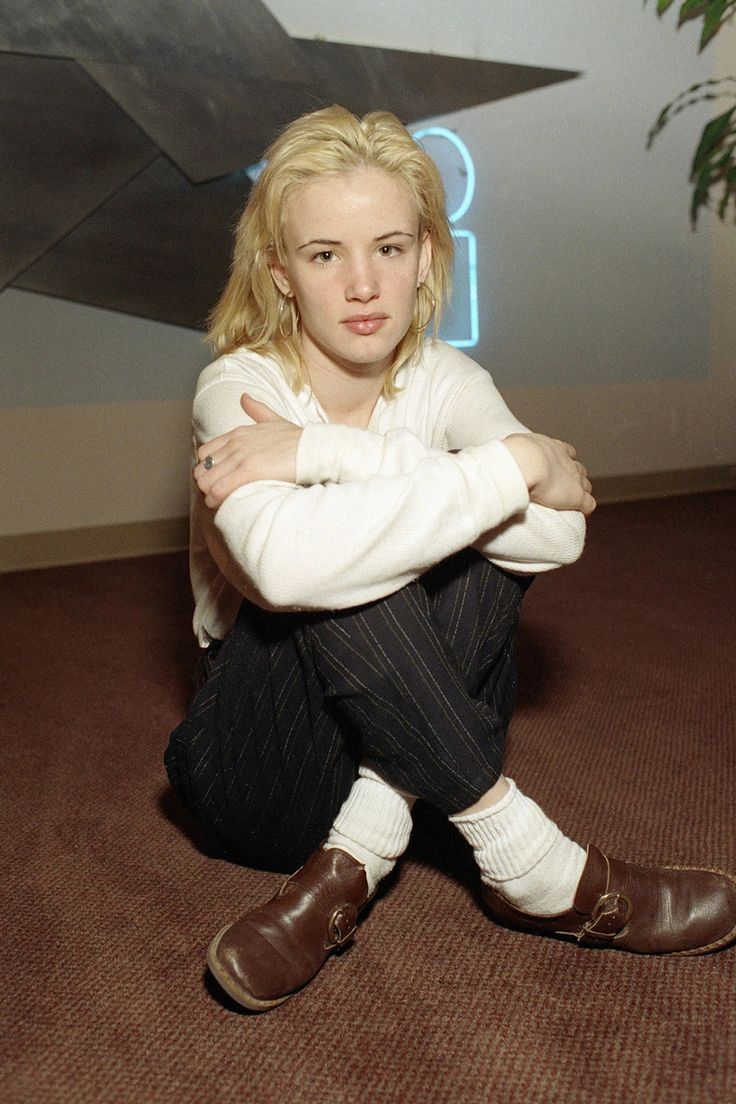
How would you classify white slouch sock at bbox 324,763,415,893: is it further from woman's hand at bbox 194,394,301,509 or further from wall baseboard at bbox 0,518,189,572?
wall baseboard at bbox 0,518,189,572

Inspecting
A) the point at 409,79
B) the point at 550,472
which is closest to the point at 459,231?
the point at 409,79

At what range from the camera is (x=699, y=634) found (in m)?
2.24

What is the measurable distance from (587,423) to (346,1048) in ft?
10.4

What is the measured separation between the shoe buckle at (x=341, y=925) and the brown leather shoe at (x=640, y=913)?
0.16 m

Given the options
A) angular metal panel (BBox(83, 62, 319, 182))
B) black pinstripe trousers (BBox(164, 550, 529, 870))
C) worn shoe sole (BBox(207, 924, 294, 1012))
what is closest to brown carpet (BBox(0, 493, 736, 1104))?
worn shoe sole (BBox(207, 924, 294, 1012))

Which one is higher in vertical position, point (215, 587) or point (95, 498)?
point (215, 587)

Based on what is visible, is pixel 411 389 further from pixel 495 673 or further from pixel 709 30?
pixel 709 30

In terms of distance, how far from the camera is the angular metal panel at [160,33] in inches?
110

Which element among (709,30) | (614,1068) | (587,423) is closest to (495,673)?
(614,1068)

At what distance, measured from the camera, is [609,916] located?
1.08 meters

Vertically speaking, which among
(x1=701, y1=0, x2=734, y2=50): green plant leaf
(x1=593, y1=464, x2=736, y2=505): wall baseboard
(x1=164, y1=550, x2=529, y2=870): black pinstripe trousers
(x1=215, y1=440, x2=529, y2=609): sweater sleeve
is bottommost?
(x1=593, y1=464, x2=736, y2=505): wall baseboard

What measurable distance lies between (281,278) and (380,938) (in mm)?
828

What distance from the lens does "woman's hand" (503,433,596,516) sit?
106 centimetres

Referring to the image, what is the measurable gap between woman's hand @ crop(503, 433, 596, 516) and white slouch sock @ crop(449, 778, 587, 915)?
31 centimetres
